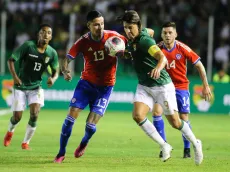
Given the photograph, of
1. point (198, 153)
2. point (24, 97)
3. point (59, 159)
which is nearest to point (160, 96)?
point (198, 153)

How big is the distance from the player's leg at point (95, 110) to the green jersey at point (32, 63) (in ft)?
7.46

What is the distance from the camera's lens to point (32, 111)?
1535 centimetres

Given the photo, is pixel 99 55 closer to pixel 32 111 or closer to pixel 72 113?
pixel 72 113

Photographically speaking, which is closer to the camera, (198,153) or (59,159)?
(198,153)

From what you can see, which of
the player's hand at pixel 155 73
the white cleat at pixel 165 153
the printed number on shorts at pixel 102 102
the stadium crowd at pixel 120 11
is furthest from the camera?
the stadium crowd at pixel 120 11

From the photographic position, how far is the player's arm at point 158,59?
1134 cm

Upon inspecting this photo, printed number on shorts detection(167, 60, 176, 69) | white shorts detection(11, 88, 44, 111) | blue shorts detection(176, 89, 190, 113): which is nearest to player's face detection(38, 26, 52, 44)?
white shorts detection(11, 88, 44, 111)

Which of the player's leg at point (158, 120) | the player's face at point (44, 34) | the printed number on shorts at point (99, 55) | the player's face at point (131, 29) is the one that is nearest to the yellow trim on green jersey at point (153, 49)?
the player's face at point (131, 29)

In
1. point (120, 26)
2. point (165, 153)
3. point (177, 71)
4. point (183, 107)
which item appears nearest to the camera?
point (165, 153)

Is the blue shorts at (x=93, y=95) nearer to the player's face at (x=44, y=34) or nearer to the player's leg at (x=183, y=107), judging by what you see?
the player's leg at (x=183, y=107)

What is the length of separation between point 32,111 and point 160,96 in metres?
3.83

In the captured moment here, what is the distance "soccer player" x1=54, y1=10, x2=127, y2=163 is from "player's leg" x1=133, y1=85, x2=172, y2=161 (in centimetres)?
113

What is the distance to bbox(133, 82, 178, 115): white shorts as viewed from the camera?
1236 centimetres

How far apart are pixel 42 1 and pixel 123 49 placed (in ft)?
62.3
